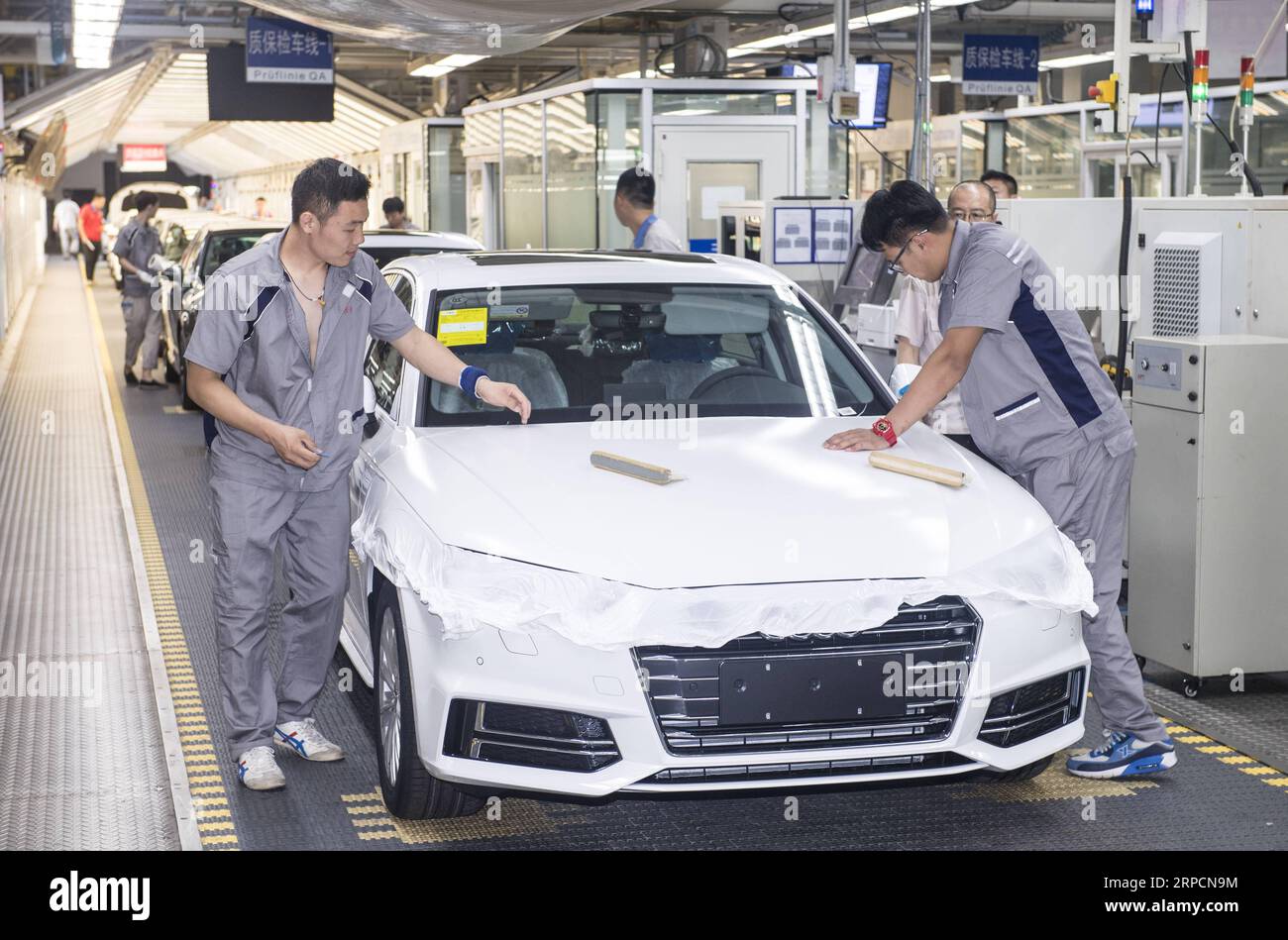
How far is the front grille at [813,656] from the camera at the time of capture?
3.68 metres

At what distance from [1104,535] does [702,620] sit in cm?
162

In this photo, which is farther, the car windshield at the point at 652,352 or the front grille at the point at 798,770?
the car windshield at the point at 652,352

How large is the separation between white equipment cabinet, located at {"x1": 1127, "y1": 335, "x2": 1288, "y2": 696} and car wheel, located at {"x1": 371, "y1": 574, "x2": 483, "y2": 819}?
2.74m

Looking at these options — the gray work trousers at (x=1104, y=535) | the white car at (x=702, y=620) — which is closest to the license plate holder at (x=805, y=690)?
the white car at (x=702, y=620)

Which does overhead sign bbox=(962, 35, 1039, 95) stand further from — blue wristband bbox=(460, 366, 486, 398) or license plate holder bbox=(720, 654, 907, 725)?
license plate holder bbox=(720, 654, 907, 725)

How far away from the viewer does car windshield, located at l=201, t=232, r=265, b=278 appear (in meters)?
13.6

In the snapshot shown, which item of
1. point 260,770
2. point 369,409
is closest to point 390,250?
point 369,409

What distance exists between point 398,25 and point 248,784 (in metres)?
6.49

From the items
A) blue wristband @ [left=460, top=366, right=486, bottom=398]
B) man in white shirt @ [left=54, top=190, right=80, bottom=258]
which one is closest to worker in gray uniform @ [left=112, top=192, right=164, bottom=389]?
blue wristband @ [left=460, top=366, right=486, bottom=398]

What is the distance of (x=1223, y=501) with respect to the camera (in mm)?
5602

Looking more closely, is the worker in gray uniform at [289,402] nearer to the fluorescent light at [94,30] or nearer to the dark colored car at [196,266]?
the dark colored car at [196,266]

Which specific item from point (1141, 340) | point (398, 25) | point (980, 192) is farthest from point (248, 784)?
point (398, 25)

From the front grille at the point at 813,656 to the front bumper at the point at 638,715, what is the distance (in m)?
0.02
